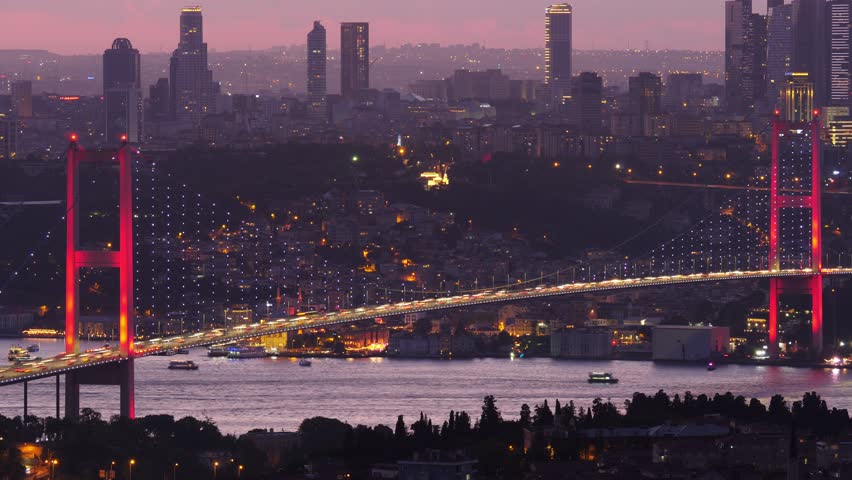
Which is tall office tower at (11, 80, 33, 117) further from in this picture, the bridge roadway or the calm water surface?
the calm water surface

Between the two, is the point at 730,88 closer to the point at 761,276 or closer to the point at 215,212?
the point at 215,212

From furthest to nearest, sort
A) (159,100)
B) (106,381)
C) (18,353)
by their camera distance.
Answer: (159,100) < (18,353) < (106,381)

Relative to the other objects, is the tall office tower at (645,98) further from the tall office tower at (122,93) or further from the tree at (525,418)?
the tree at (525,418)

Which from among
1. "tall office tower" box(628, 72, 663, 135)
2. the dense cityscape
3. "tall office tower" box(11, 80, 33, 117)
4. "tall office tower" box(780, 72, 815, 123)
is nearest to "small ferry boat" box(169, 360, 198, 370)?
the dense cityscape

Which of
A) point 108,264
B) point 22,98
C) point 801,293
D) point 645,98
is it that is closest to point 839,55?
point 645,98

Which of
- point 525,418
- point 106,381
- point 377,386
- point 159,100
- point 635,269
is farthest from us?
point 159,100

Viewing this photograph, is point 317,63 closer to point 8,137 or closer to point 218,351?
point 8,137
